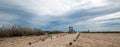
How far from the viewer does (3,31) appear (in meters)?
18.8

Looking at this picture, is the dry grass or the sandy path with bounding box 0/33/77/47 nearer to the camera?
the sandy path with bounding box 0/33/77/47

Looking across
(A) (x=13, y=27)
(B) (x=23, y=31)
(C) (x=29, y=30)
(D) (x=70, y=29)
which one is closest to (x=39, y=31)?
(C) (x=29, y=30)

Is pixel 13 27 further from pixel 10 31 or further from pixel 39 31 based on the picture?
pixel 39 31

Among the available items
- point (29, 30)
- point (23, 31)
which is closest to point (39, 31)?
point (29, 30)

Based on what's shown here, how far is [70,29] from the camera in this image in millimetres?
42812

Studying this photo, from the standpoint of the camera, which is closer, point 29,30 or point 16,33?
point 16,33

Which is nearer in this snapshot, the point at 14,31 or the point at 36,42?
the point at 36,42

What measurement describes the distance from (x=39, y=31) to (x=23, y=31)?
22.8 feet

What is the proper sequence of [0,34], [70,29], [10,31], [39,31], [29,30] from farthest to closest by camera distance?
[70,29] → [39,31] → [29,30] → [10,31] → [0,34]

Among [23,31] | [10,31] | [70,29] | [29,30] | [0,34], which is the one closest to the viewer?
[0,34]

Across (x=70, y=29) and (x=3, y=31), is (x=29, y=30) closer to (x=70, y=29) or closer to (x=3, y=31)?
(x=3, y=31)

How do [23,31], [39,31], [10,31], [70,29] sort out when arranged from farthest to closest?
[70,29] < [39,31] < [23,31] < [10,31]

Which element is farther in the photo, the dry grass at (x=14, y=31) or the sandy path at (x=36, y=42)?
the dry grass at (x=14, y=31)

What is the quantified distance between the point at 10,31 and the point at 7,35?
0.95 metres
